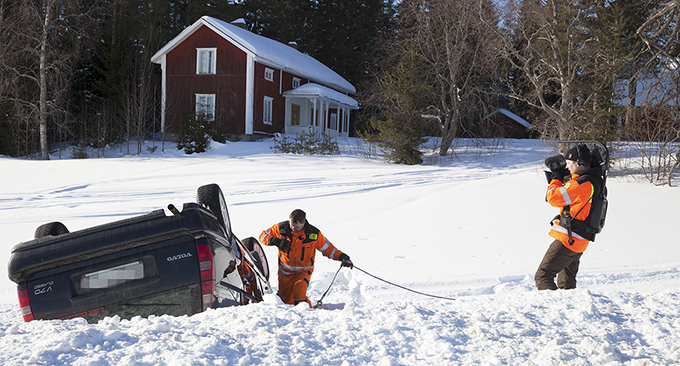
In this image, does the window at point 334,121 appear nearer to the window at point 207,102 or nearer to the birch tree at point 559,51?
the window at point 207,102

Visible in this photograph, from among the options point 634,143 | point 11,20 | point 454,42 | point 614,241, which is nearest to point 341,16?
point 454,42

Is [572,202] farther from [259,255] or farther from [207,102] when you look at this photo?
[207,102]

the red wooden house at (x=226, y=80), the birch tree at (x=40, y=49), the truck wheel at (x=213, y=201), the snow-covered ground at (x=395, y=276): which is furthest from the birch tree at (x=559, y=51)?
the birch tree at (x=40, y=49)

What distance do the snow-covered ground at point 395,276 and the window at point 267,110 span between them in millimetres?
10743

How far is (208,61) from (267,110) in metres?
4.31

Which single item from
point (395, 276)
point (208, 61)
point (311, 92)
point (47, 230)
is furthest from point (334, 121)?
point (47, 230)

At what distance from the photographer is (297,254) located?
16.8ft

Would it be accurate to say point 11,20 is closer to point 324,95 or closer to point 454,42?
point 324,95

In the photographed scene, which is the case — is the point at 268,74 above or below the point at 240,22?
below

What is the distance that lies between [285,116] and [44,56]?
13.2m

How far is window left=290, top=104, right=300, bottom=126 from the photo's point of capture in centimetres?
3076

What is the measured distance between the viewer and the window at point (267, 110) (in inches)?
1106

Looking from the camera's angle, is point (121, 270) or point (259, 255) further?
point (259, 255)

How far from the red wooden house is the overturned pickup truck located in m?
22.5
